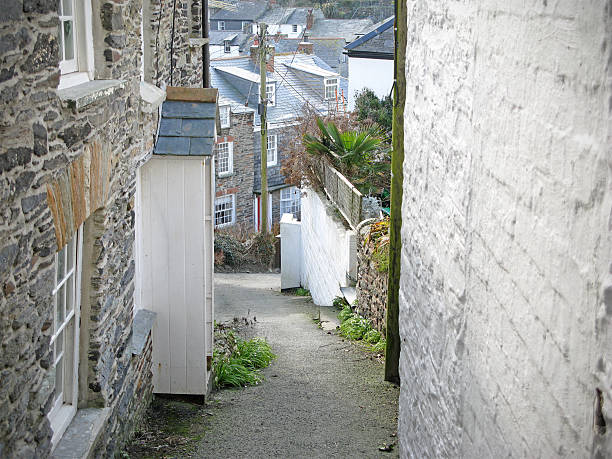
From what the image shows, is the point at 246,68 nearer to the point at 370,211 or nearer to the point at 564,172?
the point at 370,211

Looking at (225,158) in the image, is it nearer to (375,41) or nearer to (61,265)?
(375,41)

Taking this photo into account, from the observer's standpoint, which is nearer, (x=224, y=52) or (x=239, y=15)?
(x=224, y=52)

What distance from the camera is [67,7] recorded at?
5.39m

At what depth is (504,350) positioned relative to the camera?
3330 millimetres

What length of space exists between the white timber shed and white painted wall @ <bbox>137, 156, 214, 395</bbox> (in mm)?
10

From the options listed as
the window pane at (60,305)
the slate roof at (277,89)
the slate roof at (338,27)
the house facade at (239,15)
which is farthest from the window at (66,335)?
the house facade at (239,15)

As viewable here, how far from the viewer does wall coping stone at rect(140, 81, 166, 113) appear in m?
7.15

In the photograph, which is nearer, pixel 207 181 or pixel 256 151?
pixel 207 181

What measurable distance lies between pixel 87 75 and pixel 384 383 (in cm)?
512

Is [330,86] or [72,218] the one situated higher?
[72,218]

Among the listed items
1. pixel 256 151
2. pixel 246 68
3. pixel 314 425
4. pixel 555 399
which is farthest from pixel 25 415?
pixel 246 68

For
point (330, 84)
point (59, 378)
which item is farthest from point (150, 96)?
point (330, 84)

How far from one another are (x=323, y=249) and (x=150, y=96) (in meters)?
8.94

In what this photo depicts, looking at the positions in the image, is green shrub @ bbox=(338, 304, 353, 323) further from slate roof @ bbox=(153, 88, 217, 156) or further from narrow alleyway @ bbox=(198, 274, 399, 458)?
slate roof @ bbox=(153, 88, 217, 156)
